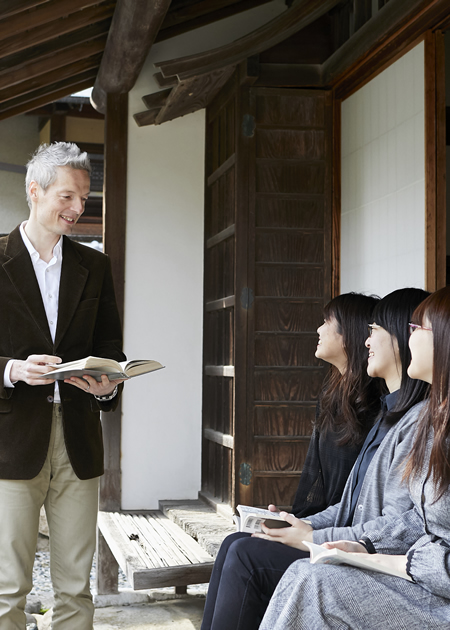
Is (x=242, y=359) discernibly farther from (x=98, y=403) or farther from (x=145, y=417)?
(x=98, y=403)

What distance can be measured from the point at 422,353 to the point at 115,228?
2719 mm

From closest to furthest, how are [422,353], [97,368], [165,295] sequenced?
[422,353], [97,368], [165,295]

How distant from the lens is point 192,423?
14.1 feet

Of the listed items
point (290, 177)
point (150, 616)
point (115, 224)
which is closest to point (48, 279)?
point (290, 177)

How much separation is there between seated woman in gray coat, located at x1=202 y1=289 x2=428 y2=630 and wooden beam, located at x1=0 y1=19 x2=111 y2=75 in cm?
248

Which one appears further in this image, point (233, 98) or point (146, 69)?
point (146, 69)

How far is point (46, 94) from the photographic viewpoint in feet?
15.6

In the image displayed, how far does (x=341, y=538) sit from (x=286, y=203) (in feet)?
7.05

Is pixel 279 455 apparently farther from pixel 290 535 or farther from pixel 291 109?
pixel 291 109

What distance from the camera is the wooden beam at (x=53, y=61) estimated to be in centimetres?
393

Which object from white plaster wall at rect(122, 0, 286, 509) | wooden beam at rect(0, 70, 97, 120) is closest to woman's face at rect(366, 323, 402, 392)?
white plaster wall at rect(122, 0, 286, 509)

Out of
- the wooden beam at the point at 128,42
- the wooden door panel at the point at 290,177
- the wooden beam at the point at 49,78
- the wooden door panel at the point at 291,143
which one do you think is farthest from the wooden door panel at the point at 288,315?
the wooden beam at the point at 49,78

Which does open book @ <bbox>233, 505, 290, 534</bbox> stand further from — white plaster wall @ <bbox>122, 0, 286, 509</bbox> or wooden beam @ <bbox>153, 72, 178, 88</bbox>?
wooden beam @ <bbox>153, 72, 178, 88</bbox>

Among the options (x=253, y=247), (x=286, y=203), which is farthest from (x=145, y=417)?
(x=286, y=203)
